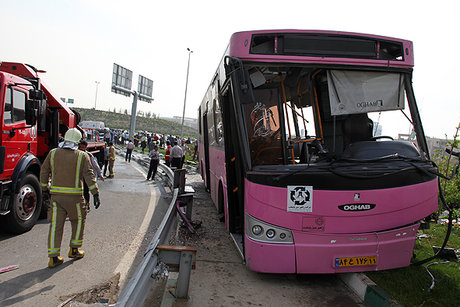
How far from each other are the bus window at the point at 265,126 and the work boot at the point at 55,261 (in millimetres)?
3224

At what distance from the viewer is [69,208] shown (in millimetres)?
5309

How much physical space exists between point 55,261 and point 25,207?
2.28m

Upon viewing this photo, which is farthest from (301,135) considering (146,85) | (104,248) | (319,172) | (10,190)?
(146,85)

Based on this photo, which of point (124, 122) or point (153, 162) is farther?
point (124, 122)

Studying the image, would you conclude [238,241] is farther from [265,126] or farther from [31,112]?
[31,112]

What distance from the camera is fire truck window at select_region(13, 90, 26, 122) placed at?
668cm

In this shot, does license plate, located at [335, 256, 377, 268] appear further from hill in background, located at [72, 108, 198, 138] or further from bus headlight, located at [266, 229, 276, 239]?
hill in background, located at [72, 108, 198, 138]

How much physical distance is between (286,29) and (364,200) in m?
2.50

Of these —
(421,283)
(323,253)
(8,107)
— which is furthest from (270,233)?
(8,107)

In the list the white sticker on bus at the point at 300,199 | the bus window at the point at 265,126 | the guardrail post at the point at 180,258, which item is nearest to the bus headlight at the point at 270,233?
the white sticker on bus at the point at 300,199

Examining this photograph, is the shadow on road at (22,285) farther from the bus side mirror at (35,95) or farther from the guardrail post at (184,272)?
the bus side mirror at (35,95)

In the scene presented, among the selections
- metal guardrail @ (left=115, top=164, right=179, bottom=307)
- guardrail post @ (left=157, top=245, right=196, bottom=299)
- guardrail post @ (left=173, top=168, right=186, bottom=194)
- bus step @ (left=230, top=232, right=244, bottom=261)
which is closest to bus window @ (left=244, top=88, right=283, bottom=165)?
bus step @ (left=230, top=232, right=244, bottom=261)

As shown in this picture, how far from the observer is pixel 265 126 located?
5.43 m

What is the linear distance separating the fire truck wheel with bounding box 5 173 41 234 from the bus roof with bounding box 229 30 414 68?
15.8 feet
